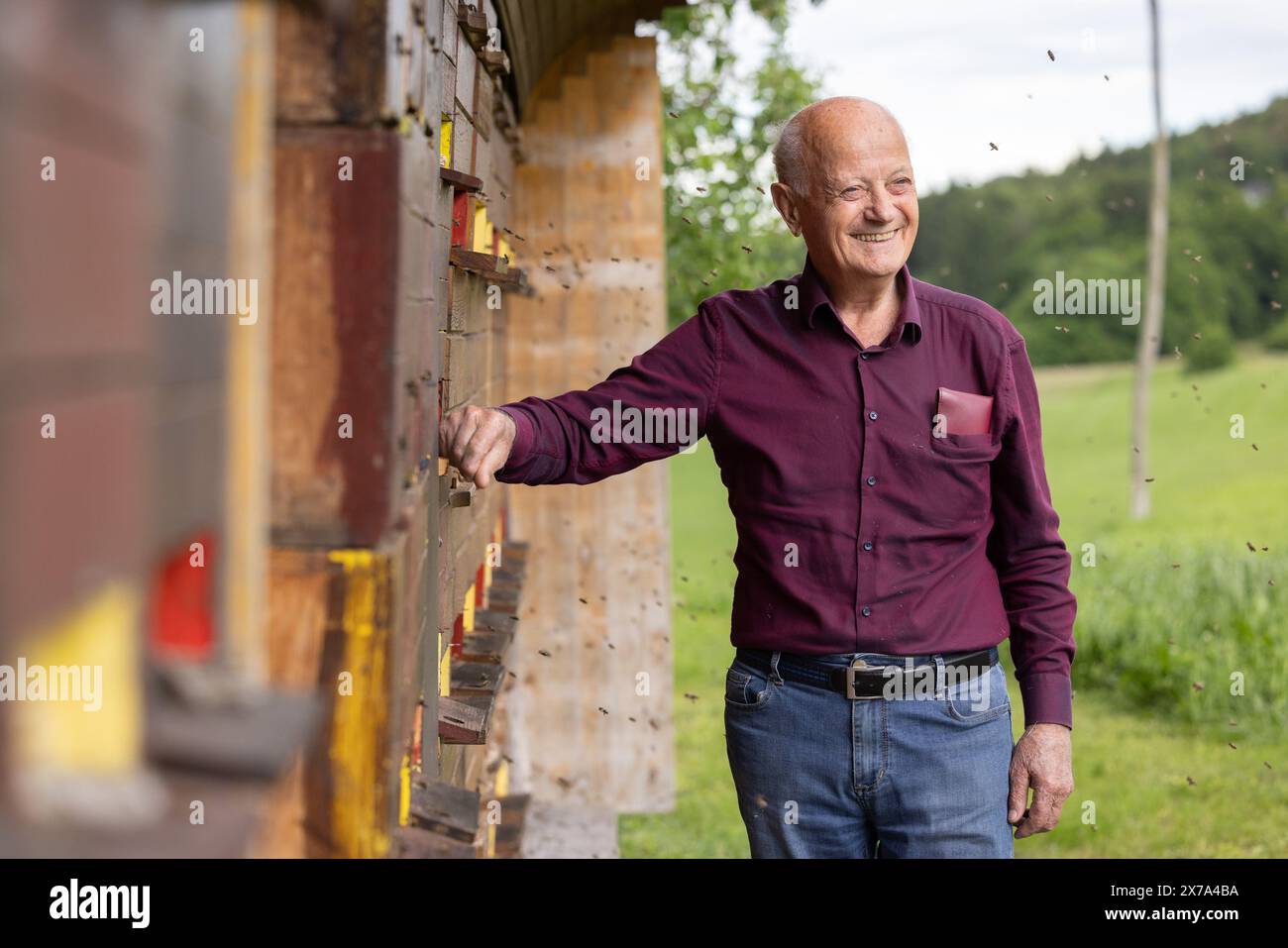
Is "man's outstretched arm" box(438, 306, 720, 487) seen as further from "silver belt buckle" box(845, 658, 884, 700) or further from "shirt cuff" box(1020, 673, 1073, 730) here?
"shirt cuff" box(1020, 673, 1073, 730)

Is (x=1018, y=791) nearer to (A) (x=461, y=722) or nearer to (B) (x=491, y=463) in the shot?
(A) (x=461, y=722)

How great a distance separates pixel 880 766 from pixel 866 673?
19 centimetres

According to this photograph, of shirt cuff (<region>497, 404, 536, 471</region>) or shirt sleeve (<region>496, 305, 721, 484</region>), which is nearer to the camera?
shirt cuff (<region>497, 404, 536, 471</region>)

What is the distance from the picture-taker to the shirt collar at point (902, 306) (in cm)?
279

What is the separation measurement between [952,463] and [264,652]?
1.54 metres

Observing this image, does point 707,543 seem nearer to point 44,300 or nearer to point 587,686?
point 587,686

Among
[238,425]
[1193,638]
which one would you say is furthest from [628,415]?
[1193,638]

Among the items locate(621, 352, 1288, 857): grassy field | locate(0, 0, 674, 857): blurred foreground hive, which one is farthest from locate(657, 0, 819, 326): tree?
locate(0, 0, 674, 857): blurred foreground hive

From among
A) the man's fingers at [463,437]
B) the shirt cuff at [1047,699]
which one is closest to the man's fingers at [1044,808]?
the shirt cuff at [1047,699]

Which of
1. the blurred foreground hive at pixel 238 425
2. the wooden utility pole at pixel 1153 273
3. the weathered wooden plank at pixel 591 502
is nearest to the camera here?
the blurred foreground hive at pixel 238 425

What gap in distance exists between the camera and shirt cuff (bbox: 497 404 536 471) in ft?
8.43

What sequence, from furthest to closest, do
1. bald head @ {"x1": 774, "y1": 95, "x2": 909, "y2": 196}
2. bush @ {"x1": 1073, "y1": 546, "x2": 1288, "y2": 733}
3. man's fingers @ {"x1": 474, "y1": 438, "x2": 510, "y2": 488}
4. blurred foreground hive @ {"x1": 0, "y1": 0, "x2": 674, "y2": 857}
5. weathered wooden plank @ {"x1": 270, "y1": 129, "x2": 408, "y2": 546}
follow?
1. bush @ {"x1": 1073, "y1": 546, "x2": 1288, "y2": 733}
2. bald head @ {"x1": 774, "y1": 95, "x2": 909, "y2": 196}
3. man's fingers @ {"x1": 474, "y1": 438, "x2": 510, "y2": 488}
4. weathered wooden plank @ {"x1": 270, "y1": 129, "x2": 408, "y2": 546}
5. blurred foreground hive @ {"x1": 0, "y1": 0, "x2": 674, "y2": 857}

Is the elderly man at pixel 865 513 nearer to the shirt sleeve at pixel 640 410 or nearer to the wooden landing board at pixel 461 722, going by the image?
the shirt sleeve at pixel 640 410
